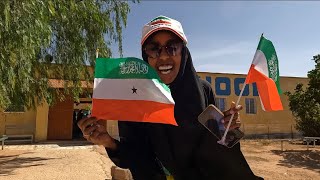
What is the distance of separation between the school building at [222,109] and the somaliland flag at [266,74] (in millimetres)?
15478

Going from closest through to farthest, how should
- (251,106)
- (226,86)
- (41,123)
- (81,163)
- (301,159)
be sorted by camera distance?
(81,163), (301,159), (41,123), (226,86), (251,106)

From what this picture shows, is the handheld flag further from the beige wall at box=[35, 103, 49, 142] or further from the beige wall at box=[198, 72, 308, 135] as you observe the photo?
the beige wall at box=[198, 72, 308, 135]

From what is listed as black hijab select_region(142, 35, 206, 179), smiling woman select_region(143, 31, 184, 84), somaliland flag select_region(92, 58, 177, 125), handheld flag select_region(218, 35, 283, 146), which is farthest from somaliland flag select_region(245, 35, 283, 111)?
somaliland flag select_region(92, 58, 177, 125)

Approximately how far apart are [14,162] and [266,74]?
1137cm

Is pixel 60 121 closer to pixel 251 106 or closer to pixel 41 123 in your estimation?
pixel 41 123

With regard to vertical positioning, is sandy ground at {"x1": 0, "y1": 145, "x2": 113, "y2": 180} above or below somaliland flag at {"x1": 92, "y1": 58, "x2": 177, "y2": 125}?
below

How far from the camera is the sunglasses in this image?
2.04 meters

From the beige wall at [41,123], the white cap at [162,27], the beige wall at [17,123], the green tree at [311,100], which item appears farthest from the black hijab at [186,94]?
the beige wall at [41,123]

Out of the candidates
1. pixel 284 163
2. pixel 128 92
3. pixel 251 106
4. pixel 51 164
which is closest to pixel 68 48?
pixel 51 164

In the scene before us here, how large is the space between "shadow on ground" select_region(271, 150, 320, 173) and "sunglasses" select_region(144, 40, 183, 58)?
11425mm

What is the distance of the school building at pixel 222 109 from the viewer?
1844cm

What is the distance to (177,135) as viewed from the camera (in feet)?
6.76

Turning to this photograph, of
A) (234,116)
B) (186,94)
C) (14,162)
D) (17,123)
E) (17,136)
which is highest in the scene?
(186,94)

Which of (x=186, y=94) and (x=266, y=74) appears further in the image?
(x=266, y=74)
